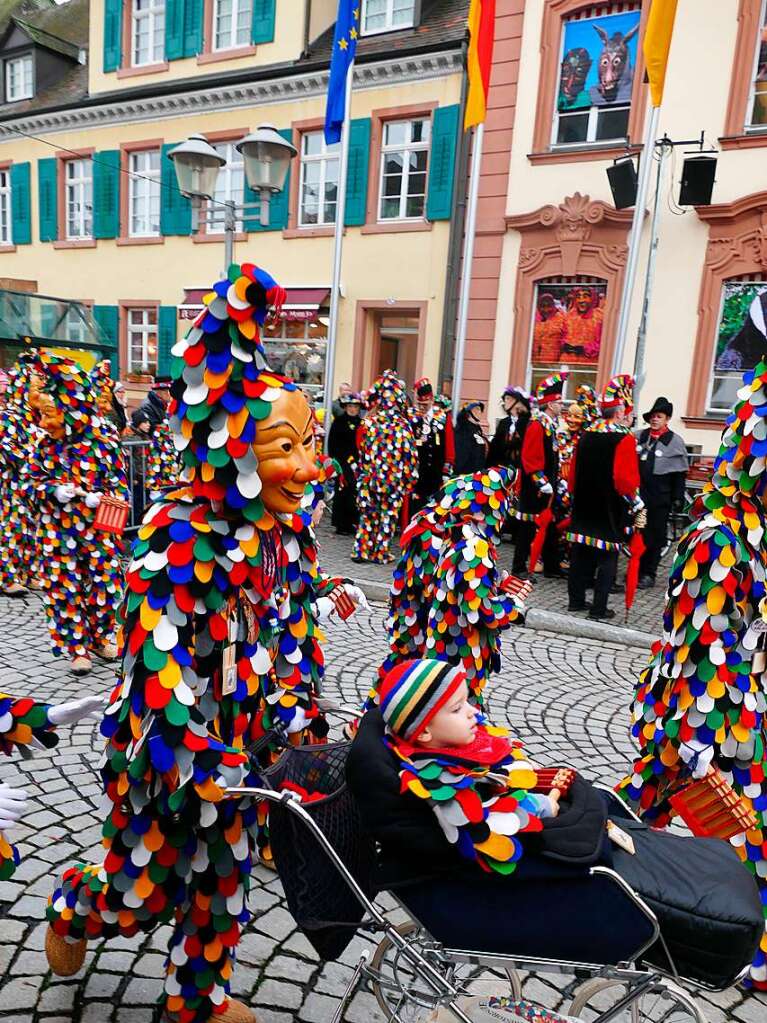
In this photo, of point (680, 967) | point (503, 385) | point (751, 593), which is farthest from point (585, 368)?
point (680, 967)

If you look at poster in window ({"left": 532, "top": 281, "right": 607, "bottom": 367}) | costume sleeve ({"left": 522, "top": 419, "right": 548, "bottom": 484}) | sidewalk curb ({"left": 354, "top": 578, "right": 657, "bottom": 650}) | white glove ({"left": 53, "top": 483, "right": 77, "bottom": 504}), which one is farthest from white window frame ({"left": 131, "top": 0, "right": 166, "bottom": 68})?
sidewalk curb ({"left": 354, "top": 578, "right": 657, "bottom": 650})

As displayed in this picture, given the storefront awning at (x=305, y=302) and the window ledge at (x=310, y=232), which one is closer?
the storefront awning at (x=305, y=302)

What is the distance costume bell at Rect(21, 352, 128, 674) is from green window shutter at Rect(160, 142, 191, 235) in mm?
11506

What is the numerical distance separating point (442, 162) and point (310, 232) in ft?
9.21

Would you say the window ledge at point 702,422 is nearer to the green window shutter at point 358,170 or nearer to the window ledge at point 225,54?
the green window shutter at point 358,170

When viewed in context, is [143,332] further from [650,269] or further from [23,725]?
[23,725]

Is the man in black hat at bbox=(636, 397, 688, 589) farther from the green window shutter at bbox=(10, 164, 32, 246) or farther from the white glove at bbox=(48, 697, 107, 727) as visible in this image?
the green window shutter at bbox=(10, 164, 32, 246)

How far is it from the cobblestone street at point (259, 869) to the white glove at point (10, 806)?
0.88m

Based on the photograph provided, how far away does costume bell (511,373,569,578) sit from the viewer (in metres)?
7.32

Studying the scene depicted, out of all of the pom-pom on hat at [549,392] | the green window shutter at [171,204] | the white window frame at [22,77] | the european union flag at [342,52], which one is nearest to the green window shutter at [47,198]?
the white window frame at [22,77]

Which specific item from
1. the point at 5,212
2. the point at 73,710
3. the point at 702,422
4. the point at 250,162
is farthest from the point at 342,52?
the point at 5,212

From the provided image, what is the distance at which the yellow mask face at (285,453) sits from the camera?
6.53 ft

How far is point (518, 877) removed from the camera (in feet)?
5.49

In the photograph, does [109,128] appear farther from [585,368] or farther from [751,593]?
[751,593]
